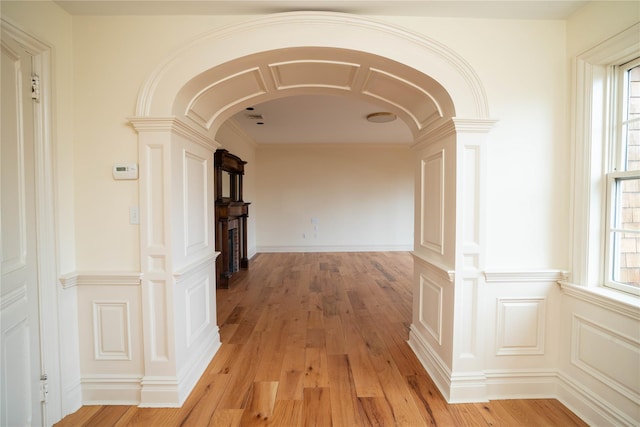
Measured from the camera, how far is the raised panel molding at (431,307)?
232 cm

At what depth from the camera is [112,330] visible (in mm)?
2109

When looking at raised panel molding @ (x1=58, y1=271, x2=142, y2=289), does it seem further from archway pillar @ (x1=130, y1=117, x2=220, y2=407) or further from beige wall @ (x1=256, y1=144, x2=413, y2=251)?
beige wall @ (x1=256, y1=144, x2=413, y2=251)

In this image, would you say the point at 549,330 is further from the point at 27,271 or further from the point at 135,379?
the point at 27,271

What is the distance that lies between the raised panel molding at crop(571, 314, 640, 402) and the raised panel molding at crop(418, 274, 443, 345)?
87 centimetres

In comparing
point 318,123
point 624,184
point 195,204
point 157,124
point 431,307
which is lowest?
point 431,307

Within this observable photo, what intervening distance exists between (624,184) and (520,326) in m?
1.15

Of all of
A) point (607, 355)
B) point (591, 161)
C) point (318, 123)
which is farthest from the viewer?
point (318, 123)

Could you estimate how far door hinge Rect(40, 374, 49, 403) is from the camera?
1842 millimetres

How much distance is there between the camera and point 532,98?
6.97 feet

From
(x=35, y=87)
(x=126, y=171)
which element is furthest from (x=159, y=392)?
(x=35, y=87)

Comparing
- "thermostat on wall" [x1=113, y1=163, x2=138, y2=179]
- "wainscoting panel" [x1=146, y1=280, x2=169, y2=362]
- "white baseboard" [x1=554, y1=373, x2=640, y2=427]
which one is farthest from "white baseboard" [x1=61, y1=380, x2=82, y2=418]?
"white baseboard" [x1=554, y1=373, x2=640, y2=427]

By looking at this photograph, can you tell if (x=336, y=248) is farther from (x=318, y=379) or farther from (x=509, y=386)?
(x=509, y=386)

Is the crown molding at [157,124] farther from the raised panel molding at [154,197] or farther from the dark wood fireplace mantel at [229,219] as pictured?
the dark wood fireplace mantel at [229,219]

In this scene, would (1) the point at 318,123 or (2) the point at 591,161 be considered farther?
(1) the point at 318,123
